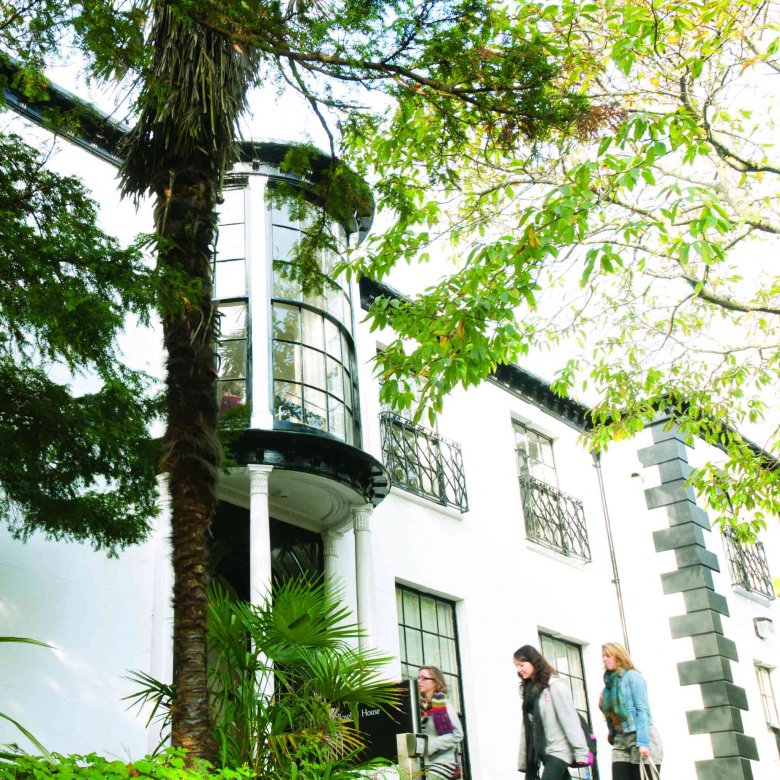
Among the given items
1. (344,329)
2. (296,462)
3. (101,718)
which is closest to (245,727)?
(101,718)

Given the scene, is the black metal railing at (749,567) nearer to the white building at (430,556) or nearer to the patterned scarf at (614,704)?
the white building at (430,556)

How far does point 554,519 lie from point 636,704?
26.3ft

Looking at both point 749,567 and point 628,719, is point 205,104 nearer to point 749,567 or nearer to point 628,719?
point 628,719

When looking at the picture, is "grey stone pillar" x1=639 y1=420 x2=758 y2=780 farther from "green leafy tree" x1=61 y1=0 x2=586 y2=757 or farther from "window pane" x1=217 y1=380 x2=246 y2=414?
"green leafy tree" x1=61 y1=0 x2=586 y2=757

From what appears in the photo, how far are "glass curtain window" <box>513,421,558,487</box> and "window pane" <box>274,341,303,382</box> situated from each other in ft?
20.3

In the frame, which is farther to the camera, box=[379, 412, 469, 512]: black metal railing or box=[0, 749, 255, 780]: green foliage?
box=[379, 412, 469, 512]: black metal railing

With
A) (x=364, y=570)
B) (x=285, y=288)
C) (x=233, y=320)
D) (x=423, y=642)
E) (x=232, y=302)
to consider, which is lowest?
(x=423, y=642)

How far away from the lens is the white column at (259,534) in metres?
9.17

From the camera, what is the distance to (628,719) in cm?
800

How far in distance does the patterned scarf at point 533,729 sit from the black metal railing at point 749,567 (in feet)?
36.7

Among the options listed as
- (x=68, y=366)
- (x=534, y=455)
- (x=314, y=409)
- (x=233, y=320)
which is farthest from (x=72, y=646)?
(x=534, y=455)

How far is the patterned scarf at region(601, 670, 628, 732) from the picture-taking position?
805cm

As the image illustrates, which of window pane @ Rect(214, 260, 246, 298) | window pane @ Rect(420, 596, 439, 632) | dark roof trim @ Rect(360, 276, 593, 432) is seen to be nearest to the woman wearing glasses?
window pane @ Rect(420, 596, 439, 632)

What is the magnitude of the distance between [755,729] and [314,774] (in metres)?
13.2
